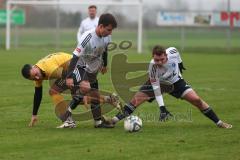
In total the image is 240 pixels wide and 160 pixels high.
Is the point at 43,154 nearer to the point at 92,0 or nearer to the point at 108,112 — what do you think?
the point at 108,112

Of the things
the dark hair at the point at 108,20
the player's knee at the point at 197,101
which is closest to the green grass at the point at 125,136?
the player's knee at the point at 197,101

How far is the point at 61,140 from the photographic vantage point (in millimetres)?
10383

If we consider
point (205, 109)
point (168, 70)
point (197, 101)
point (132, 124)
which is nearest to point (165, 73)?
point (168, 70)

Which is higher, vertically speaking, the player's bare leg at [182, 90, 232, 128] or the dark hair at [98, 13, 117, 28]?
the dark hair at [98, 13, 117, 28]

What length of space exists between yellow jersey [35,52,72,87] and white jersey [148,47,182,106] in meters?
1.41

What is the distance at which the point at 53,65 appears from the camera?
11.8m

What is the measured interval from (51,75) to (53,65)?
16 centimetres

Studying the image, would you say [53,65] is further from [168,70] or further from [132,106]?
[168,70]

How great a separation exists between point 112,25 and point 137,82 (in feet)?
24.4

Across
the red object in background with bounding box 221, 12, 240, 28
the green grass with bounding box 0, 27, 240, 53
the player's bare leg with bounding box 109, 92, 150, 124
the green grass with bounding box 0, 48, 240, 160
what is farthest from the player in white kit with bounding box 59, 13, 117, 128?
the red object in background with bounding box 221, 12, 240, 28

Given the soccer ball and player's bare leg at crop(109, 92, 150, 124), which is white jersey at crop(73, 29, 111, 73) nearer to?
player's bare leg at crop(109, 92, 150, 124)

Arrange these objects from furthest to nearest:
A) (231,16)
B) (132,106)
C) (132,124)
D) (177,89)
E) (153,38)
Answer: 1. (153,38)
2. (231,16)
3. (132,106)
4. (177,89)
5. (132,124)

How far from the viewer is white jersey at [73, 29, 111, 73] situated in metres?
11.6

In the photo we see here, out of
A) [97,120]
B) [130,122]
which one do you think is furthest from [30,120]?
[130,122]
